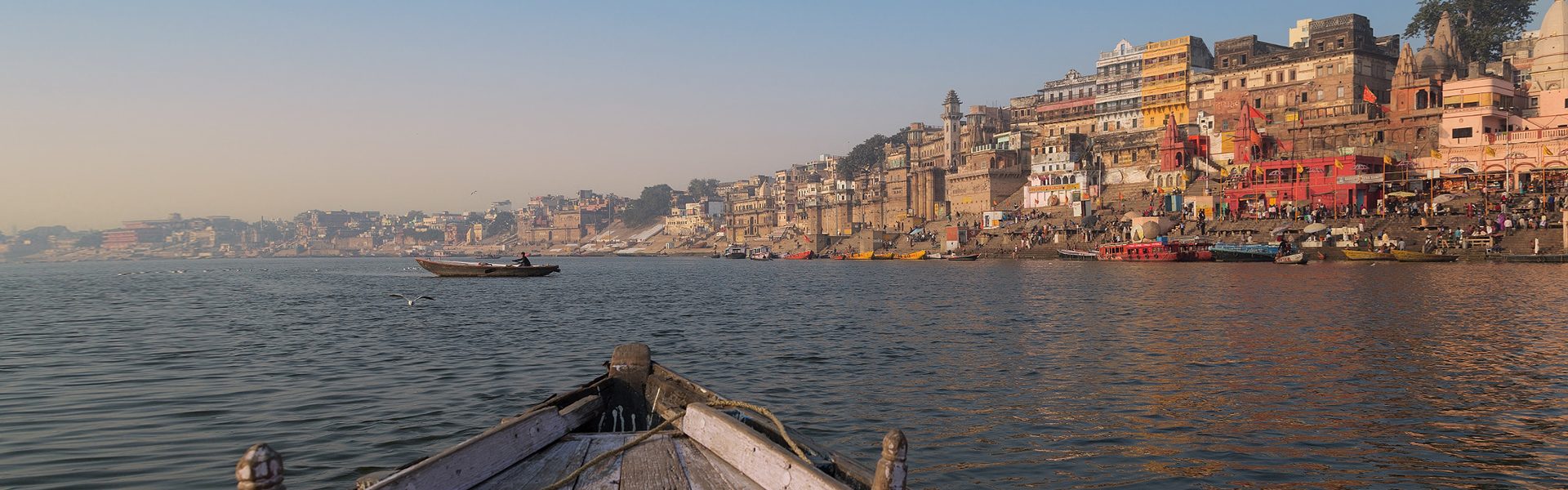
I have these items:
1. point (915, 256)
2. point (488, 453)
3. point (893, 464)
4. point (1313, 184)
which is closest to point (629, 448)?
point (488, 453)

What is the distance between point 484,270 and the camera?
63531 millimetres

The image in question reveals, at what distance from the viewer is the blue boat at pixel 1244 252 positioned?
6444cm

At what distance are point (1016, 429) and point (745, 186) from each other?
7301 inches

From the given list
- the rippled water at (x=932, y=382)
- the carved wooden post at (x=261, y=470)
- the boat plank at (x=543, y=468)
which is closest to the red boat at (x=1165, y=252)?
the rippled water at (x=932, y=382)

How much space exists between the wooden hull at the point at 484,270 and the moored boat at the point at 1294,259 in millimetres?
49194

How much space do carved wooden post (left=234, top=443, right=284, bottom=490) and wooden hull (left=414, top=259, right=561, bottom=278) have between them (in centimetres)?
6035

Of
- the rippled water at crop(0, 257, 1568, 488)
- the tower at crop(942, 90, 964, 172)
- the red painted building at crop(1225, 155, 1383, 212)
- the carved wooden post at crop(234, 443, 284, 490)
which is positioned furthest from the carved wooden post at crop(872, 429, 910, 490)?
the tower at crop(942, 90, 964, 172)

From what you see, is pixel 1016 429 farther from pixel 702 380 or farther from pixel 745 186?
pixel 745 186

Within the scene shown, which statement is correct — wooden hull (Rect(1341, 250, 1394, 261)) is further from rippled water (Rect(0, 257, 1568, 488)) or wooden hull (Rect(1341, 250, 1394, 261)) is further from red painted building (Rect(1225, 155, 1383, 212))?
rippled water (Rect(0, 257, 1568, 488))

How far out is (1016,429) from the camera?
39.7 ft

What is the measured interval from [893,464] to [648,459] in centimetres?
231

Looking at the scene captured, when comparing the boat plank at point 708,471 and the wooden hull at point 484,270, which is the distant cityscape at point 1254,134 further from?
the boat plank at point 708,471

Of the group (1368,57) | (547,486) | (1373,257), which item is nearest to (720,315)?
(547,486)

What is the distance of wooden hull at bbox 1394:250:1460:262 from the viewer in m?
57.0
